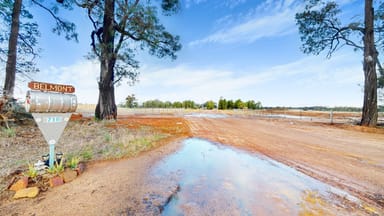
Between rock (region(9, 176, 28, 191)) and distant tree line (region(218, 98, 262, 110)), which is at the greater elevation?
distant tree line (region(218, 98, 262, 110))

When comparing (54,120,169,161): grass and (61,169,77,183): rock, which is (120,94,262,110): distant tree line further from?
(61,169,77,183): rock

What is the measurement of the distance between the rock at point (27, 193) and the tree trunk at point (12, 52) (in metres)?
6.09

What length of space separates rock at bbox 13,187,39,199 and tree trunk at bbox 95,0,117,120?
7552 millimetres

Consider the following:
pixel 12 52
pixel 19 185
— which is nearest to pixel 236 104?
pixel 12 52

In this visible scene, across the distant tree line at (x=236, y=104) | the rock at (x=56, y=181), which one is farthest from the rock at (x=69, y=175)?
the distant tree line at (x=236, y=104)

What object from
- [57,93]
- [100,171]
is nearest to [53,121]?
[57,93]

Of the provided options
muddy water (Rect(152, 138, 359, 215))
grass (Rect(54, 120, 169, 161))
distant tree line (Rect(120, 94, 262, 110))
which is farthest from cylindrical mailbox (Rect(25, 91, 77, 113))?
distant tree line (Rect(120, 94, 262, 110))

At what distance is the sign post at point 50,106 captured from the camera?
2381 mm

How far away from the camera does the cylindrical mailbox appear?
7.69 feet

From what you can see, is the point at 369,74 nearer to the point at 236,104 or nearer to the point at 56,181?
the point at 56,181

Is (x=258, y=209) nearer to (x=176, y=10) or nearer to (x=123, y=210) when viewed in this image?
(x=123, y=210)

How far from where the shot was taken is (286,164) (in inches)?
134

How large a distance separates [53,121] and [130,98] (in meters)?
47.9

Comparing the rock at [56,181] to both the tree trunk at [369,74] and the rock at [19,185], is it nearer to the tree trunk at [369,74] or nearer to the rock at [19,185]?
the rock at [19,185]
